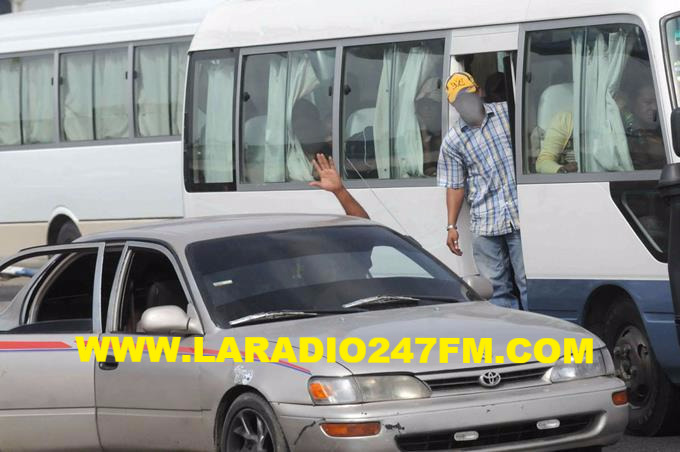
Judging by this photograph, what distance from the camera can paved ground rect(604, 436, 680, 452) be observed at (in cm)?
1043

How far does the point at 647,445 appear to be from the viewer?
10656mm

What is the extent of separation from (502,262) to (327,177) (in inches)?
61.8

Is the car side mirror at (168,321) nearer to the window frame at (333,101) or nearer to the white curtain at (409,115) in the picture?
the window frame at (333,101)

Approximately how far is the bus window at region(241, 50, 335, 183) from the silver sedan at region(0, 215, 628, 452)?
161 inches

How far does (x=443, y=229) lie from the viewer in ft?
43.0

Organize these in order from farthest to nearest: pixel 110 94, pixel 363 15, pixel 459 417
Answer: pixel 110 94
pixel 363 15
pixel 459 417

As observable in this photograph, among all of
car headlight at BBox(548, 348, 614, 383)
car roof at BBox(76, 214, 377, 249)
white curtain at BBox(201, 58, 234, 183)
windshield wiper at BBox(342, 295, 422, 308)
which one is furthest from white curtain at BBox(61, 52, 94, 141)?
car headlight at BBox(548, 348, 614, 383)

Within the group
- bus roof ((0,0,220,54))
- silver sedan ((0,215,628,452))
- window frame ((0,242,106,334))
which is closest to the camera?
silver sedan ((0,215,628,452))

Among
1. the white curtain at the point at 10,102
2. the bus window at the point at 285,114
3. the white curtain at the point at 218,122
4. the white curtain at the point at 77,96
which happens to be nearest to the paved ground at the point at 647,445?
the bus window at the point at 285,114

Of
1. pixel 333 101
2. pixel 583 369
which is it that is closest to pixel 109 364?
pixel 583 369

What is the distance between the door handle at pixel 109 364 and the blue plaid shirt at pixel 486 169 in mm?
3860

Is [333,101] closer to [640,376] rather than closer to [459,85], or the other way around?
[459,85]

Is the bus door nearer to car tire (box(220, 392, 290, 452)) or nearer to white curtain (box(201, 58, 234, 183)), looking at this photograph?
white curtain (box(201, 58, 234, 183))

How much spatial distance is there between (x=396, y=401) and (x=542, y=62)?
4.88 metres
